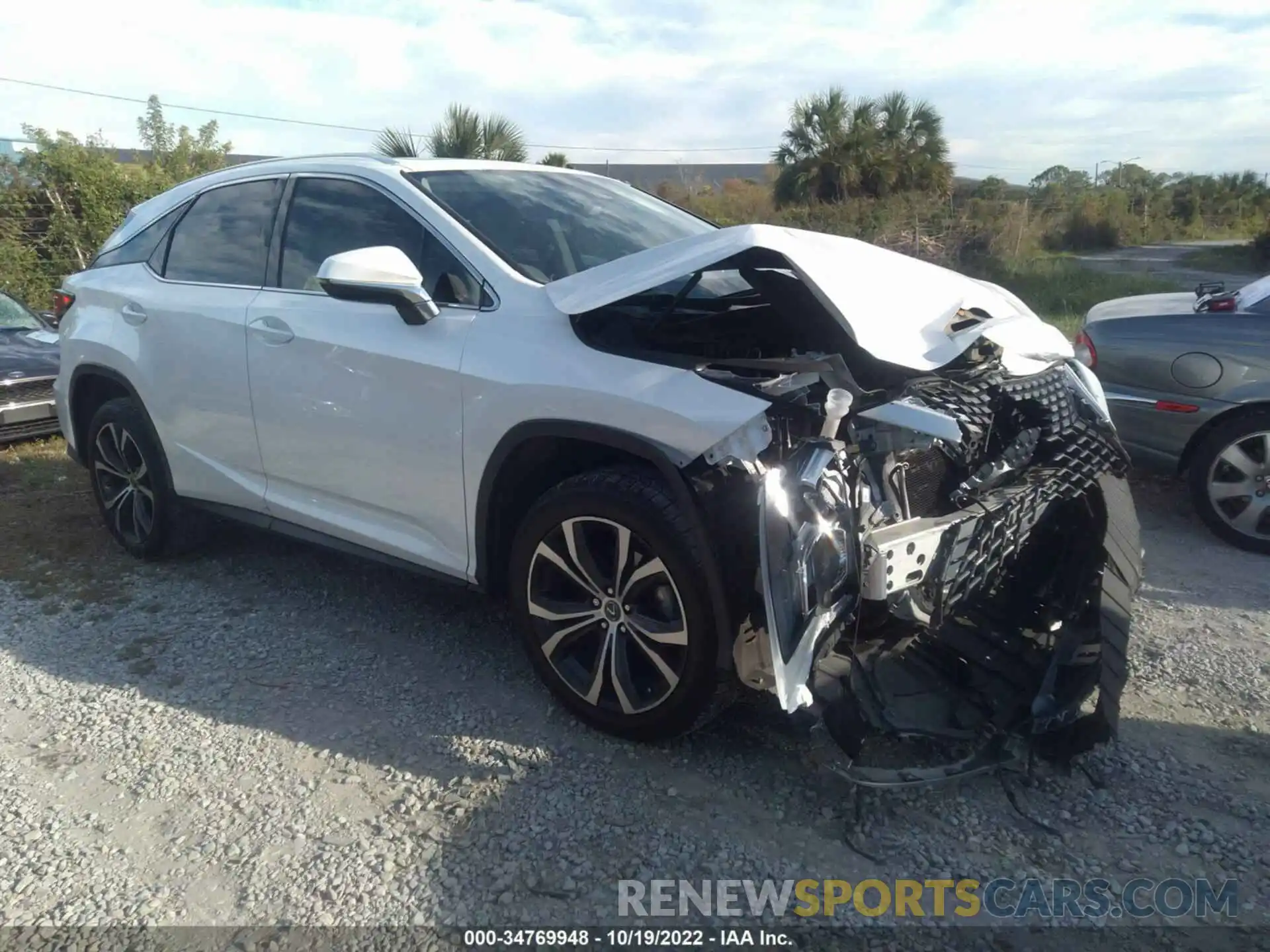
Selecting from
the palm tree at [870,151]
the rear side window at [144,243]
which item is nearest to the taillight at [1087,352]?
the rear side window at [144,243]

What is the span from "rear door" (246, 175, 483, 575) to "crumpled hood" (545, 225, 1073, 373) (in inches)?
22.0

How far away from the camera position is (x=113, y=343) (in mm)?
4816

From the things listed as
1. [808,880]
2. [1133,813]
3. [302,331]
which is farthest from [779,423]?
[302,331]

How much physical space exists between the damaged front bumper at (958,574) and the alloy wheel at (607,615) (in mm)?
326

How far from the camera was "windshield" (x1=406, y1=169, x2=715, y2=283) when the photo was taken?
3672mm

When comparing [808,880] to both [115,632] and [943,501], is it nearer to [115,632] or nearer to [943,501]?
[943,501]

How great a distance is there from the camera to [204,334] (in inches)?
170

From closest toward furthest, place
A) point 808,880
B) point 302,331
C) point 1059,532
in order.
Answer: point 808,880 < point 1059,532 < point 302,331

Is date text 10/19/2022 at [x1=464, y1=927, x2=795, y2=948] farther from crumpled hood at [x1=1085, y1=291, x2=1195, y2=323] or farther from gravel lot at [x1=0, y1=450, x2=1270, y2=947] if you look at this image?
crumpled hood at [x1=1085, y1=291, x2=1195, y2=323]

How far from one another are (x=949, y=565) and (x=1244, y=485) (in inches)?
128

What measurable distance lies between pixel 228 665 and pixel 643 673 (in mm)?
1825

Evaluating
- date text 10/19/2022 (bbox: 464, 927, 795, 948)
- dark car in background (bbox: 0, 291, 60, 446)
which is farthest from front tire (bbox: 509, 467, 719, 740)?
dark car in background (bbox: 0, 291, 60, 446)

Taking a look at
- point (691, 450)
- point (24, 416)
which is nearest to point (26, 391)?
point (24, 416)

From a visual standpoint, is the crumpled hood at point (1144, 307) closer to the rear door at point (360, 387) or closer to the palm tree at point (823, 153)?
the rear door at point (360, 387)
